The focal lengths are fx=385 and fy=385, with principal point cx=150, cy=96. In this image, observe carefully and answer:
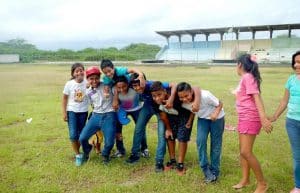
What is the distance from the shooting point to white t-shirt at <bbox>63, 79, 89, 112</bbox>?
5941 millimetres

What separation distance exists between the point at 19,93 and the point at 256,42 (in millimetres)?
42081

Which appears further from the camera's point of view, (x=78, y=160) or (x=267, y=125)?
(x=78, y=160)

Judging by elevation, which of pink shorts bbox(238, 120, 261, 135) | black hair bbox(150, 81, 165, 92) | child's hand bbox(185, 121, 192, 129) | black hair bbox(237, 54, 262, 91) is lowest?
child's hand bbox(185, 121, 192, 129)

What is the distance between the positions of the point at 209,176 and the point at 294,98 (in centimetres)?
157

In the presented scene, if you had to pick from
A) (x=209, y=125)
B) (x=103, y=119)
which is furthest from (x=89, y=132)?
(x=209, y=125)

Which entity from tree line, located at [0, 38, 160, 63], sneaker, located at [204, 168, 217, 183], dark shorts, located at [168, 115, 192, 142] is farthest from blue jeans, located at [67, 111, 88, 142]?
tree line, located at [0, 38, 160, 63]

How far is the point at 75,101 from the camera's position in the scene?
5.95 metres

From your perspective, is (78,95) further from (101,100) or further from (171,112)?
(171,112)

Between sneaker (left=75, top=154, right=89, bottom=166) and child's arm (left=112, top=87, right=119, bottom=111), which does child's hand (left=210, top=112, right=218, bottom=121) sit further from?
sneaker (left=75, top=154, right=89, bottom=166)

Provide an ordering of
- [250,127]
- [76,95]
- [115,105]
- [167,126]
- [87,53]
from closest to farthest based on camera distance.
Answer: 1. [250,127]
2. [167,126]
3. [115,105]
4. [76,95]
5. [87,53]

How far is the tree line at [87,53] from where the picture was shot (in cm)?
6166

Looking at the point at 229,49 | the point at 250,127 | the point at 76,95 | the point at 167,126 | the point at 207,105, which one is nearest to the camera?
the point at 250,127

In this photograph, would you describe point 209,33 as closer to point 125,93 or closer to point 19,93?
point 19,93

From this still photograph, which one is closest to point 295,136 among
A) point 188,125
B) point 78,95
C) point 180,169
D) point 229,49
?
point 188,125
